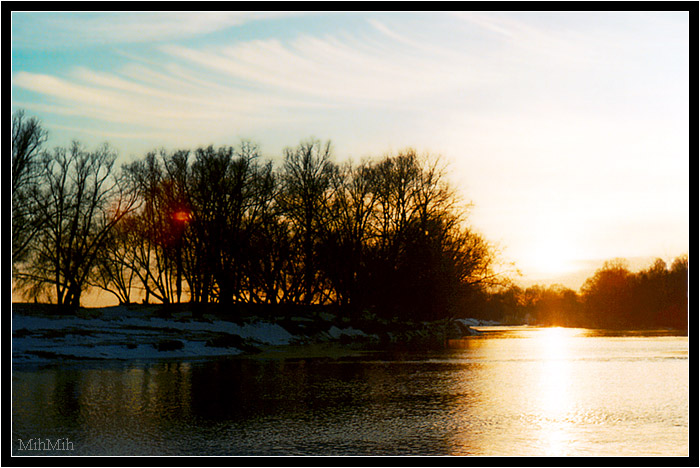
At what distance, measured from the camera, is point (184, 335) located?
32812mm

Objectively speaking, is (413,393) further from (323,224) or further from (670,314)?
(670,314)

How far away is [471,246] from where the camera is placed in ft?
204

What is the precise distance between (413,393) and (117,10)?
9389 millimetres

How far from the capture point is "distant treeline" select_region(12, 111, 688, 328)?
160 ft

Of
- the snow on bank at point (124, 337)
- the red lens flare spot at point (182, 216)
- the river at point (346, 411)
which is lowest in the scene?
the river at point (346, 411)

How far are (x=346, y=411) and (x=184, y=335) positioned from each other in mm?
21979

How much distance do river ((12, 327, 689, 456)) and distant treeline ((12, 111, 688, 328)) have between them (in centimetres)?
2808

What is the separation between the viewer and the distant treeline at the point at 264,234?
48.8 metres

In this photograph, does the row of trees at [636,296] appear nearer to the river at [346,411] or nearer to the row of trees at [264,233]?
the row of trees at [264,233]

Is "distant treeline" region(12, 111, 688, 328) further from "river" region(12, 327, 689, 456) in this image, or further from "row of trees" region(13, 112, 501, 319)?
"river" region(12, 327, 689, 456)

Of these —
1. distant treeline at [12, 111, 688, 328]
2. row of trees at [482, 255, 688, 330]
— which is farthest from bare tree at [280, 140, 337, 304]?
row of trees at [482, 255, 688, 330]

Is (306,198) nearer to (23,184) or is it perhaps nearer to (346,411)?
(23,184)

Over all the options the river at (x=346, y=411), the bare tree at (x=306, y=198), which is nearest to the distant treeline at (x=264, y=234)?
the bare tree at (x=306, y=198)

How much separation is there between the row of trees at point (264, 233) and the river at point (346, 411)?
93.0 ft
